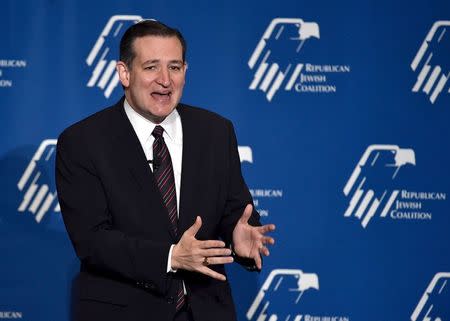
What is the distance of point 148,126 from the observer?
2.52m

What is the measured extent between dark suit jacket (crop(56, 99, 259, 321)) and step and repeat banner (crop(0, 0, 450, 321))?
4.73 ft

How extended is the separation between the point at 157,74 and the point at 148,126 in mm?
181

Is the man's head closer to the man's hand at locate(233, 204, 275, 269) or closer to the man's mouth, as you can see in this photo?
the man's mouth

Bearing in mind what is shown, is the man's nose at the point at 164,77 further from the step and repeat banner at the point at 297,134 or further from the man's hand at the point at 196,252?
the step and repeat banner at the point at 297,134

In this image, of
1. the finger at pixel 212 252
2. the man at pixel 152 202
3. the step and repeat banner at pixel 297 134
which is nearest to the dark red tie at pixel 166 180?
the man at pixel 152 202

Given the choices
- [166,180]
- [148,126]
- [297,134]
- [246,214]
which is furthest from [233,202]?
[297,134]

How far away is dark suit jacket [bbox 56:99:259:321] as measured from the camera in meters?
2.28

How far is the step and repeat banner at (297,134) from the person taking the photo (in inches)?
153

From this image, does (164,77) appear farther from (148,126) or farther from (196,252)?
(196,252)

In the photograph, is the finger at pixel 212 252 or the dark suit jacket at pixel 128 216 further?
the dark suit jacket at pixel 128 216

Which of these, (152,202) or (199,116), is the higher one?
(199,116)

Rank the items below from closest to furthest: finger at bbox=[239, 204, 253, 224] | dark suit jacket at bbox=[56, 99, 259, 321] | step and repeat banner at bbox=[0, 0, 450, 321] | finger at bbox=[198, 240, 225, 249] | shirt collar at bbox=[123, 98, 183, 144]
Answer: finger at bbox=[198, 240, 225, 249], dark suit jacket at bbox=[56, 99, 259, 321], finger at bbox=[239, 204, 253, 224], shirt collar at bbox=[123, 98, 183, 144], step and repeat banner at bbox=[0, 0, 450, 321]

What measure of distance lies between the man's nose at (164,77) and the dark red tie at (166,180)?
0.18 m

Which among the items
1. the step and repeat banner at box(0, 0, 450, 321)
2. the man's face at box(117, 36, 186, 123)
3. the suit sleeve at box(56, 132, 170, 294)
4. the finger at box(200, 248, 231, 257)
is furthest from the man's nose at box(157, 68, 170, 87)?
the step and repeat banner at box(0, 0, 450, 321)
